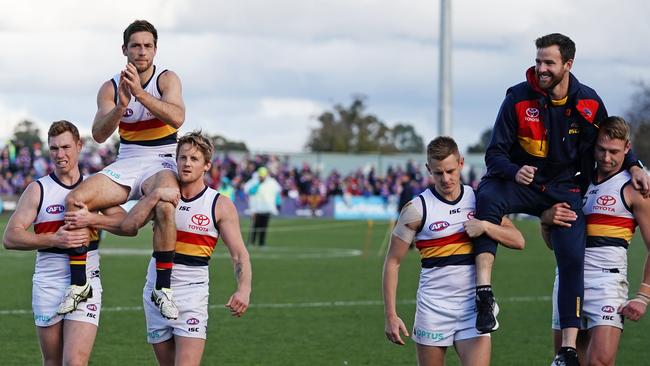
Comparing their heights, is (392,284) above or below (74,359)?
above

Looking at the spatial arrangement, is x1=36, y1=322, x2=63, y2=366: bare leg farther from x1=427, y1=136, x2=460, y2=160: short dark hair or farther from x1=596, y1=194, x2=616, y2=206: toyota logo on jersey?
x1=596, y1=194, x2=616, y2=206: toyota logo on jersey

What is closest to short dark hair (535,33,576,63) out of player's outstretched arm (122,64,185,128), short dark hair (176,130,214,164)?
short dark hair (176,130,214,164)

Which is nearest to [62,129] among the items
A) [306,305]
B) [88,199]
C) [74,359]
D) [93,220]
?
[88,199]

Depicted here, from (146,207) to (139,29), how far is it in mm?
1493

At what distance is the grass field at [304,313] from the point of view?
1274 centimetres

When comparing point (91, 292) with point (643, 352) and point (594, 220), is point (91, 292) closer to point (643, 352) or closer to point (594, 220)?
point (594, 220)

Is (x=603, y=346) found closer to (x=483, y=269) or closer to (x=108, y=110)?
(x=483, y=269)

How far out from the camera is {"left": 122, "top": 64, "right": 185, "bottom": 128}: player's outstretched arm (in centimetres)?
846

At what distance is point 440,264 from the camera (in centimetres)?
848

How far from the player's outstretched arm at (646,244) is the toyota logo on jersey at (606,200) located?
0.11m

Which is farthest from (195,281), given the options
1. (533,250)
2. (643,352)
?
(533,250)

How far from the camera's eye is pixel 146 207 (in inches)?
331

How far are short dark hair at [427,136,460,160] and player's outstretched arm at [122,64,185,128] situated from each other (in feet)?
6.45

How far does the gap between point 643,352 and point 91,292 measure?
709 cm
